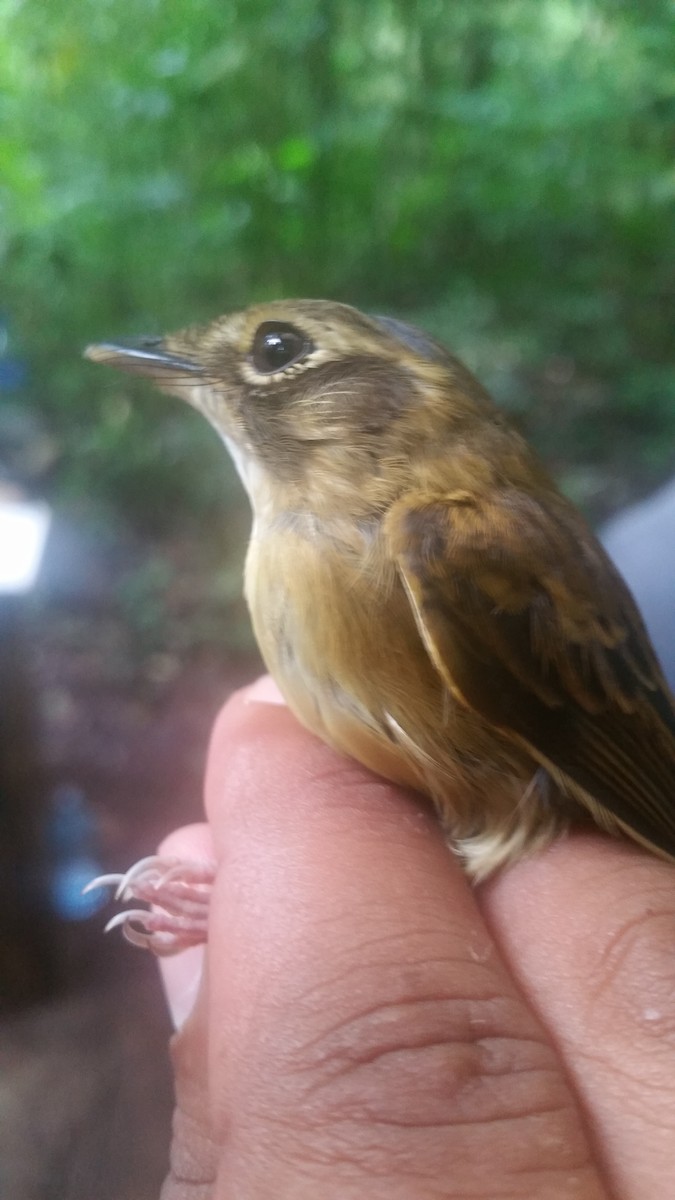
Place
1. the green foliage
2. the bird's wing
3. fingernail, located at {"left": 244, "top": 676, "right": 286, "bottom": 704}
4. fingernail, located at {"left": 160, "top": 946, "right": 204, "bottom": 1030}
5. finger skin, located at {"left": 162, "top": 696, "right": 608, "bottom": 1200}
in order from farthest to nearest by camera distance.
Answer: the green foliage → fingernail, located at {"left": 244, "top": 676, "right": 286, "bottom": 704} → fingernail, located at {"left": 160, "top": 946, "right": 204, "bottom": 1030} → the bird's wing → finger skin, located at {"left": 162, "top": 696, "right": 608, "bottom": 1200}

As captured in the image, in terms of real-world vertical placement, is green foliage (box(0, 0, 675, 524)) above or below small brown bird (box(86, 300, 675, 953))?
above

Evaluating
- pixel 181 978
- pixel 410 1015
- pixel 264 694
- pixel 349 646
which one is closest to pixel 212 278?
pixel 264 694

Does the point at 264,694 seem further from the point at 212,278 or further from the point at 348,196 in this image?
the point at 348,196

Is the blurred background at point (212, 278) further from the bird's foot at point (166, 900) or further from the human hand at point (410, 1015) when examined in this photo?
the human hand at point (410, 1015)

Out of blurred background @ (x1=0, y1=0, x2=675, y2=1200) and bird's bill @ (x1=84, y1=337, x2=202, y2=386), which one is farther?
blurred background @ (x1=0, y1=0, x2=675, y2=1200)

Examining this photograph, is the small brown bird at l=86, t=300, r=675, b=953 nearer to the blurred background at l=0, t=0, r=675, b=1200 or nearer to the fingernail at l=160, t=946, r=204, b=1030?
the fingernail at l=160, t=946, r=204, b=1030

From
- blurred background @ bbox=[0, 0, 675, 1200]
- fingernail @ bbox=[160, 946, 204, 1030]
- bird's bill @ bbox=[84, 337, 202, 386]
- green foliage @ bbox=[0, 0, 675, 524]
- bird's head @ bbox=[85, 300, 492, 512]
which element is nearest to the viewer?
bird's head @ bbox=[85, 300, 492, 512]

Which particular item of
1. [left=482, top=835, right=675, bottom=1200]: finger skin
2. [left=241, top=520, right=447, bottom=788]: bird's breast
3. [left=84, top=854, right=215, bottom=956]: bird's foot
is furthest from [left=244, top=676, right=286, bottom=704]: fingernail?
[left=482, top=835, right=675, bottom=1200]: finger skin

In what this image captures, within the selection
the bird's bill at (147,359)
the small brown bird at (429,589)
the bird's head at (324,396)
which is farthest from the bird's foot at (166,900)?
the bird's bill at (147,359)
